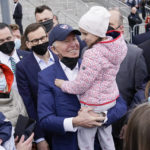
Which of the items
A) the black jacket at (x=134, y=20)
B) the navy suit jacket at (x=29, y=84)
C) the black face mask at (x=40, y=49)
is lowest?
the black jacket at (x=134, y=20)

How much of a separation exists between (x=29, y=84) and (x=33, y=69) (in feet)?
0.58

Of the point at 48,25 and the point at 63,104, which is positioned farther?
the point at 48,25

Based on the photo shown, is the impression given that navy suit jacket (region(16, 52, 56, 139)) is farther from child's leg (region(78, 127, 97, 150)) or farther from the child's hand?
the child's hand

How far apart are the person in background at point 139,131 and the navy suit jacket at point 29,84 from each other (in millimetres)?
1716

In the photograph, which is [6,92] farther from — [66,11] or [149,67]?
[66,11]

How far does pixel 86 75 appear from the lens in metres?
2.46

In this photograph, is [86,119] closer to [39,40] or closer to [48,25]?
[39,40]

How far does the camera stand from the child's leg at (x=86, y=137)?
263 centimetres

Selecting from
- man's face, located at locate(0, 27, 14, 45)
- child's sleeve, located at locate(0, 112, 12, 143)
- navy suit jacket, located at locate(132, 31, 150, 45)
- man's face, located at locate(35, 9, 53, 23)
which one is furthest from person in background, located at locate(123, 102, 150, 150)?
man's face, located at locate(35, 9, 53, 23)

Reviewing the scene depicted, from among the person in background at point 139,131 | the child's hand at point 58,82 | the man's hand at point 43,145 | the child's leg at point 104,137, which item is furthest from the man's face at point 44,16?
the person in background at point 139,131

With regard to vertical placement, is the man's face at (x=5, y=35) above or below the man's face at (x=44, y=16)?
Answer: above

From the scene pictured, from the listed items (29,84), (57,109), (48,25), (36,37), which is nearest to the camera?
(57,109)

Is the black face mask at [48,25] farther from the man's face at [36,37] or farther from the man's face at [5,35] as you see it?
the man's face at [36,37]

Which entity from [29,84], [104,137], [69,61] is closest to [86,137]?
[104,137]
